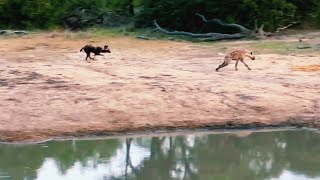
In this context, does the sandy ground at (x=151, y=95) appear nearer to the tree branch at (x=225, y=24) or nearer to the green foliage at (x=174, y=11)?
the tree branch at (x=225, y=24)

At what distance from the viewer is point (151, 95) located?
459 inches

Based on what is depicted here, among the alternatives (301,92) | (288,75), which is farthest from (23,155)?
(288,75)

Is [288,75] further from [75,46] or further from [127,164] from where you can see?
[75,46]

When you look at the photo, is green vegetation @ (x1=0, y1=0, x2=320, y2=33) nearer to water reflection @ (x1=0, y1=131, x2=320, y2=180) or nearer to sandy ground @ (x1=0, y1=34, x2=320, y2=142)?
sandy ground @ (x1=0, y1=34, x2=320, y2=142)

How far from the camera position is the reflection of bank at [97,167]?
854cm

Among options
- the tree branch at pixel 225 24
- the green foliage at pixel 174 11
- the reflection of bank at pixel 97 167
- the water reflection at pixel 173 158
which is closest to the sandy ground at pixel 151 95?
the water reflection at pixel 173 158

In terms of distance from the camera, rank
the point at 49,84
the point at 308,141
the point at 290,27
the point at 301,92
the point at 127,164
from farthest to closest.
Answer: the point at 290,27 → the point at 49,84 → the point at 301,92 → the point at 308,141 → the point at 127,164

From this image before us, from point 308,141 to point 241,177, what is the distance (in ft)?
6.23

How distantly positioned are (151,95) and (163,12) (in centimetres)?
1333

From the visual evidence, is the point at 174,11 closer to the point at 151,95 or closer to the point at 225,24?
the point at 225,24

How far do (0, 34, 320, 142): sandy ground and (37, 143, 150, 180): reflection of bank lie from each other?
0.96 m

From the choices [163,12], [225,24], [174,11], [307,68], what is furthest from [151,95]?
[163,12]

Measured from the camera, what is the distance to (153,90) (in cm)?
1195

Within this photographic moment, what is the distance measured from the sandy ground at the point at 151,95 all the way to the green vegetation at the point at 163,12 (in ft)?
20.2
